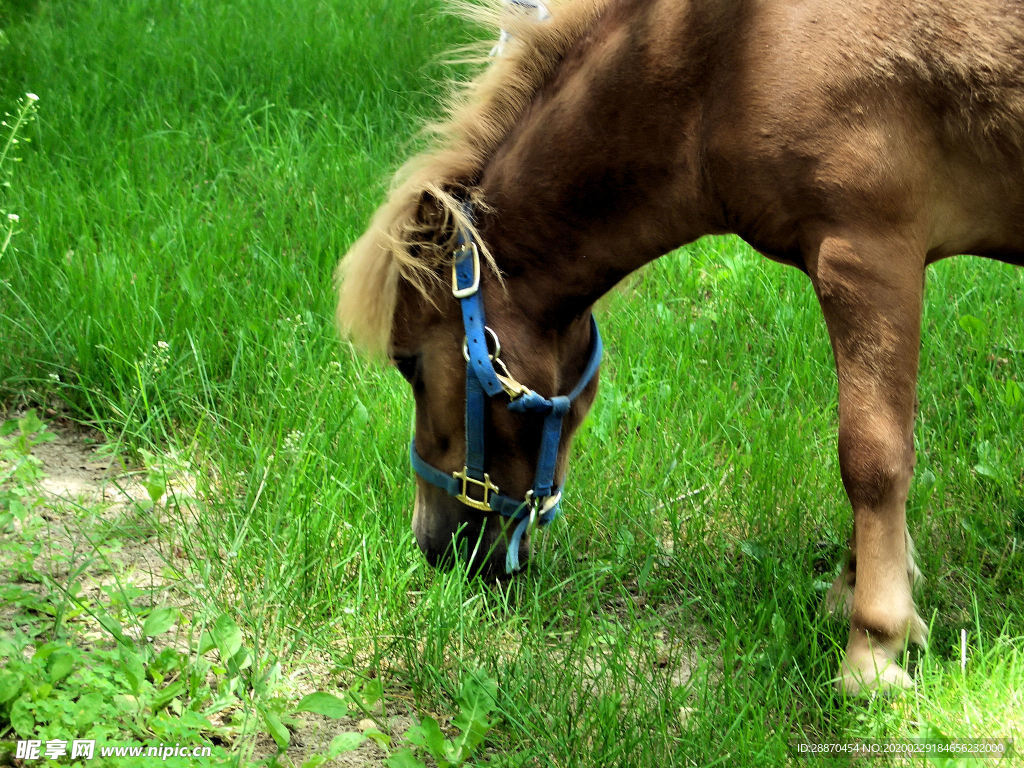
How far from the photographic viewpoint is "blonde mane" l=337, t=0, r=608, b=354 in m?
2.73

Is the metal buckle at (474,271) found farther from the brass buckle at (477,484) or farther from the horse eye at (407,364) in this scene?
the brass buckle at (477,484)

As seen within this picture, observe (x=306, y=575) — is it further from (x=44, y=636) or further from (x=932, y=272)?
(x=932, y=272)

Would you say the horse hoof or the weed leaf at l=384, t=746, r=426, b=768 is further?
the horse hoof

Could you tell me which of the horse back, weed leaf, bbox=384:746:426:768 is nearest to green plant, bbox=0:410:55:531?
weed leaf, bbox=384:746:426:768

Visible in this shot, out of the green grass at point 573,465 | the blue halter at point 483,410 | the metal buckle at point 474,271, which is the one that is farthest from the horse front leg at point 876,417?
the metal buckle at point 474,271

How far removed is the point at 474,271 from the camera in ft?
8.78

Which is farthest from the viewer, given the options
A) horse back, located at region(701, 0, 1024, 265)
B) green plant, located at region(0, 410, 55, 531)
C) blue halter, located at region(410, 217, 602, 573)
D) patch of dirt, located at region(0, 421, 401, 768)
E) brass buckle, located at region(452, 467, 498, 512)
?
green plant, located at region(0, 410, 55, 531)

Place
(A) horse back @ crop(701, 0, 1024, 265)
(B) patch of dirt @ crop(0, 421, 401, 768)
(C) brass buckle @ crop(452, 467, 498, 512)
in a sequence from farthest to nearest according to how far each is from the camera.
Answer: (C) brass buckle @ crop(452, 467, 498, 512) → (B) patch of dirt @ crop(0, 421, 401, 768) → (A) horse back @ crop(701, 0, 1024, 265)

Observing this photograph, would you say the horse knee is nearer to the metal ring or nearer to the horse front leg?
the horse front leg

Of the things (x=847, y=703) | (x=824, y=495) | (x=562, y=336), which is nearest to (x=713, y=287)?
(x=824, y=495)

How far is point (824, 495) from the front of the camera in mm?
3320

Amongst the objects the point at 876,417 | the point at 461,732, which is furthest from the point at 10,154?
the point at 876,417

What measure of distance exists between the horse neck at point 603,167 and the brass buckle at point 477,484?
48 centimetres

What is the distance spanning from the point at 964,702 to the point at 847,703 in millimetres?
263
